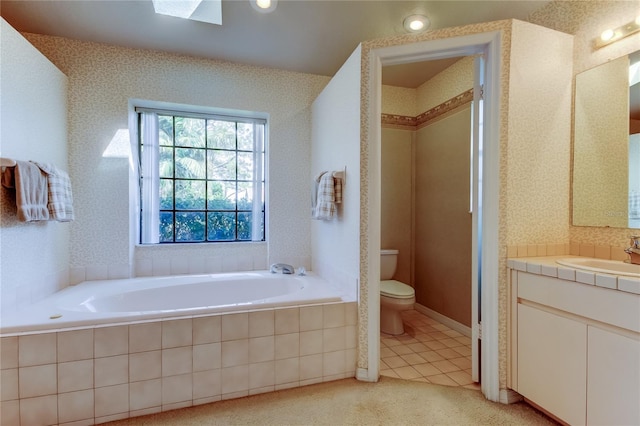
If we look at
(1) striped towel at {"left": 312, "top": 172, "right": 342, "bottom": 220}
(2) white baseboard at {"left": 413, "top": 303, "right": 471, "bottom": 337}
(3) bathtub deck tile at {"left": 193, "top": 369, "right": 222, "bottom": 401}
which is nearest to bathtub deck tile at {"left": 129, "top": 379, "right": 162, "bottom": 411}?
(3) bathtub deck tile at {"left": 193, "top": 369, "right": 222, "bottom": 401}

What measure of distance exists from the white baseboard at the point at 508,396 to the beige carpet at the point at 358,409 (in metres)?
0.03

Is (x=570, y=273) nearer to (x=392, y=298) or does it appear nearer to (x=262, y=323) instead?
(x=392, y=298)

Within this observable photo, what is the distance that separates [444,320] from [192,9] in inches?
128

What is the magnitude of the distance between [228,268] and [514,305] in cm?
223

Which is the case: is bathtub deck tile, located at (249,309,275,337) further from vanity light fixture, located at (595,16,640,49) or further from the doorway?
vanity light fixture, located at (595,16,640,49)

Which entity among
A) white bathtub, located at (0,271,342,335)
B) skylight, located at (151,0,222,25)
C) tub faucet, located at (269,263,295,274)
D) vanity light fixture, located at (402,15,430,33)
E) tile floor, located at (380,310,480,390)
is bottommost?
tile floor, located at (380,310,480,390)

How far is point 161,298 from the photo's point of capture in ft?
7.70

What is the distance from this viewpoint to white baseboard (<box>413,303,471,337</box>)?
2688 millimetres

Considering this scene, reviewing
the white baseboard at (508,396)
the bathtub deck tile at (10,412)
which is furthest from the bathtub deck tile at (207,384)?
the white baseboard at (508,396)

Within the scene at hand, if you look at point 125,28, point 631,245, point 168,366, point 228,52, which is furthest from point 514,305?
point 125,28

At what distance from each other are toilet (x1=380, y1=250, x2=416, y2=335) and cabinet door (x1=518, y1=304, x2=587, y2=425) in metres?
0.97

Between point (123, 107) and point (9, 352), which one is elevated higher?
point (123, 107)

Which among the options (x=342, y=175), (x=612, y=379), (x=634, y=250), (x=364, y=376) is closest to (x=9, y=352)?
(x=364, y=376)

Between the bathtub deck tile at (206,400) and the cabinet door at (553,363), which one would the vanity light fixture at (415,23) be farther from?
the bathtub deck tile at (206,400)
